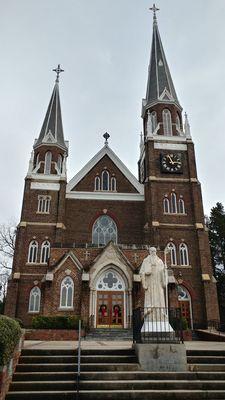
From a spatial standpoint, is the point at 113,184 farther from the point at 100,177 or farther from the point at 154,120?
the point at 154,120

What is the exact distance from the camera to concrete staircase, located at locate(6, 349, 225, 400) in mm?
7980

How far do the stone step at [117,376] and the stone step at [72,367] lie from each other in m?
0.27

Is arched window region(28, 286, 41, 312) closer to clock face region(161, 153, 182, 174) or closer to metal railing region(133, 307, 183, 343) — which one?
clock face region(161, 153, 182, 174)

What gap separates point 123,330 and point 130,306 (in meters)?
2.53

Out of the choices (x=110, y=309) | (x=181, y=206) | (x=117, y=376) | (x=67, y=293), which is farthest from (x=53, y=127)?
(x=117, y=376)

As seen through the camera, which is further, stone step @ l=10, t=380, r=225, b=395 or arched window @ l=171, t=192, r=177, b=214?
arched window @ l=171, t=192, r=177, b=214

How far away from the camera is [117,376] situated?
8.80 m

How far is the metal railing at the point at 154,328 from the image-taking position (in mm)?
10086

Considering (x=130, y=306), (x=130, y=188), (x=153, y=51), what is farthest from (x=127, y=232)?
(x=153, y=51)

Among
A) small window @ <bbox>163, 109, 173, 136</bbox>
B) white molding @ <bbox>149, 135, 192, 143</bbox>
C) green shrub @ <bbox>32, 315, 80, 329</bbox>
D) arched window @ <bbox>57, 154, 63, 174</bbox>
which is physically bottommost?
green shrub @ <bbox>32, 315, 80, 329</bbox>

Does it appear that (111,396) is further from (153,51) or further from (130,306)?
(153,51)

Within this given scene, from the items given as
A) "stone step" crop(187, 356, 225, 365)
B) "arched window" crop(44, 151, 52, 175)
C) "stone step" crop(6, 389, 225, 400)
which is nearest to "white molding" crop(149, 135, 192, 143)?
"arched window" crop(44, 151, 52, 175)

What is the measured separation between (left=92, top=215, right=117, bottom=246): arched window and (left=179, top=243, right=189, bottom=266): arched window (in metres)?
6.38

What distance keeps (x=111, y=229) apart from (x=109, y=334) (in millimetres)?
12548
